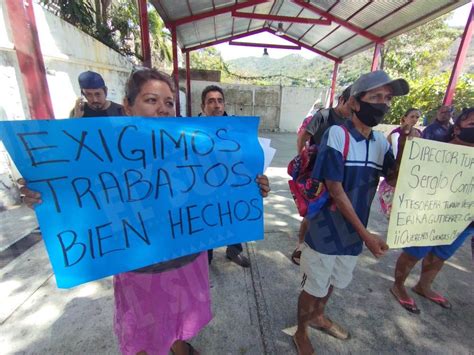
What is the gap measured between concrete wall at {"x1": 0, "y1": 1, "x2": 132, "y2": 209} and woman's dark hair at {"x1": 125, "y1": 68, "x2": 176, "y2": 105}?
2.96 metres

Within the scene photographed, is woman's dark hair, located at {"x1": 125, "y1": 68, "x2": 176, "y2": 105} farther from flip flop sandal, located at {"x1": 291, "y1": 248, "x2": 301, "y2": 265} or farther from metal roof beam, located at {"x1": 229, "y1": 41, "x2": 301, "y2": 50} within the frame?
metal roof beam, located at {"x1": 229, "y1": 41, "x2": 301, "y2": 50}

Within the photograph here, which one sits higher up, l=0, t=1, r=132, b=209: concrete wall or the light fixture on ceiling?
the light fixture on ceiling

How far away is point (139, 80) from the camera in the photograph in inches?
43.4

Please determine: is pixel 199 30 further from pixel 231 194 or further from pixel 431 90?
pixel 231 194

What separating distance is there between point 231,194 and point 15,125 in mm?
867

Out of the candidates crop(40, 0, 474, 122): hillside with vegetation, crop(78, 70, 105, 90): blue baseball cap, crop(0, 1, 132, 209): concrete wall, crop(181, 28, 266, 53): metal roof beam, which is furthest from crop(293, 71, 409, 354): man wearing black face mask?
crop(181, 28, 266, 53): metal roof beam

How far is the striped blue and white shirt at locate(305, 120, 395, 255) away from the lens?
4.19 feet

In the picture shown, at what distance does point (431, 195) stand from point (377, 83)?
30.7 inches

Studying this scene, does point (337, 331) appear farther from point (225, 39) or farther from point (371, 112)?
point (225, 39)

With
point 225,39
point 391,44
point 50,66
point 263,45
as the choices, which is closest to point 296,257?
point 50,66

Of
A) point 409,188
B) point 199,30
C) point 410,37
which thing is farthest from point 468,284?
point 410,37

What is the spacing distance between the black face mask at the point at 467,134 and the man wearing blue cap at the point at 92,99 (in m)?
2.91

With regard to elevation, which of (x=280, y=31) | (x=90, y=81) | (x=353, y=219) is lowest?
(x=353, y=219)

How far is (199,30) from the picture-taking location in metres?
9.20
